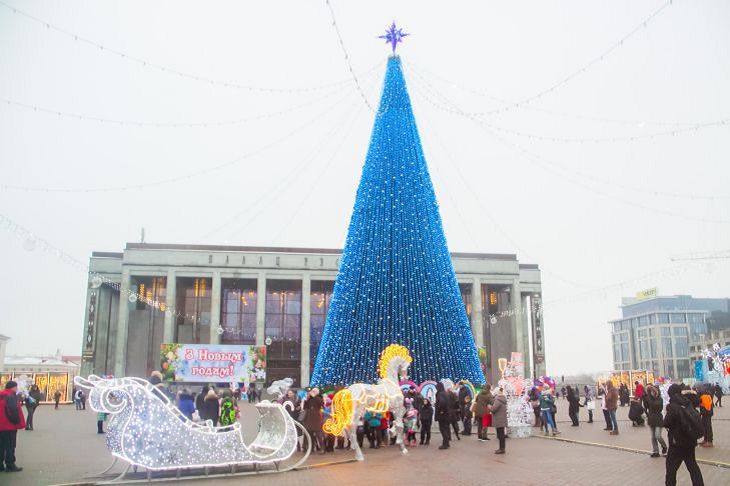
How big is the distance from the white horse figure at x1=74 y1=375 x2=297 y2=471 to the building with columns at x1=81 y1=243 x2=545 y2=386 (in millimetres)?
34577

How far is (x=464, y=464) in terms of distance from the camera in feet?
35.4

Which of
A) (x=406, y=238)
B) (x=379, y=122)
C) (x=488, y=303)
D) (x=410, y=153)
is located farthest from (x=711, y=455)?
(x=488, y=303)

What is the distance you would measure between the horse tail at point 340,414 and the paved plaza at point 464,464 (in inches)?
22.1

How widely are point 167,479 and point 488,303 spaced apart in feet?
145

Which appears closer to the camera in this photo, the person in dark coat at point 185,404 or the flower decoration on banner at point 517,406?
the person in dark coat at point 185,404

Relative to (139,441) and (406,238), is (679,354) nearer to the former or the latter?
(406,238)

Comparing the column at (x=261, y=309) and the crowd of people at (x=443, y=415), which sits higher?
the column at (x=261, y=309)

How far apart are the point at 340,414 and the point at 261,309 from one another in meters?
33.6

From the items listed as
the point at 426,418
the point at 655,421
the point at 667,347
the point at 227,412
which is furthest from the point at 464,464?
the point at 667,347

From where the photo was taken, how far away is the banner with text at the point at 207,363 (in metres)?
37.9

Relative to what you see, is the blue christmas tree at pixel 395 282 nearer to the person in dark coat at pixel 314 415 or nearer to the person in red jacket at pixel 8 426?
the person in dark coat at pixel 314 415

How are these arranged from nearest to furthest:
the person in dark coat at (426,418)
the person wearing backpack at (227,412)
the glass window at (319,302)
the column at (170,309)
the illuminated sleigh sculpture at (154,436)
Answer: the illuminated sleigh sculpture at (154,436)
the person in dark coat at (426,418)
the person wearing backpack at (227,412)
the column at (170,309)
the glass window at (319,302)

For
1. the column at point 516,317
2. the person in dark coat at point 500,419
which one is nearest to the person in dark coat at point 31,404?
the person in dark coat at point 500,419

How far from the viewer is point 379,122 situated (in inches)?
722
